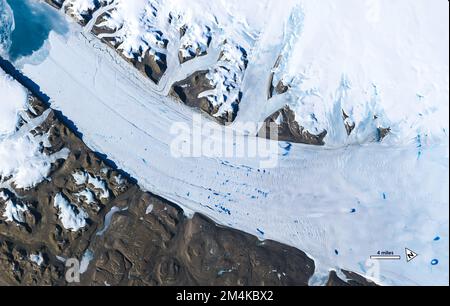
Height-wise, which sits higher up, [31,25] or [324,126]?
[324,126]

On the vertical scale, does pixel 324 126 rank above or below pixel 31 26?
above

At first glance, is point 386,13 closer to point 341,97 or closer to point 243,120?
point 341,97

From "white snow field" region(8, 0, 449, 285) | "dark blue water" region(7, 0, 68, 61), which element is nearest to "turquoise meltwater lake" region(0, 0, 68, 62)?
"dark blue water" region(7, 0, 68, 61)

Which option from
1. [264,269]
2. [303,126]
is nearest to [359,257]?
[264,269]

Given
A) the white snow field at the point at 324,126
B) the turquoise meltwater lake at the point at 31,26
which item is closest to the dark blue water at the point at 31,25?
the turquoise meltwater lake at the point at 31,26

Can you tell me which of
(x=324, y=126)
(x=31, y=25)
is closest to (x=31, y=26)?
(x=31, y=25)

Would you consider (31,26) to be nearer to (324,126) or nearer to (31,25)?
(31,25)

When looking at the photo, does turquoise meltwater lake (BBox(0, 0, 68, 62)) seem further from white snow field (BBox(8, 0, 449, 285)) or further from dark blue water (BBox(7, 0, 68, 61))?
white snow field (BBox(8, 0, 449, 285))
